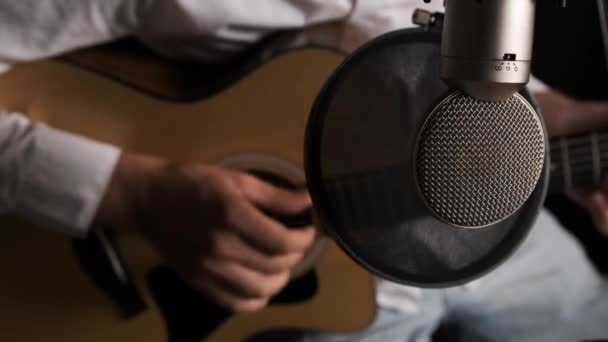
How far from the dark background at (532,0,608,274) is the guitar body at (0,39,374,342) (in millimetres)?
220

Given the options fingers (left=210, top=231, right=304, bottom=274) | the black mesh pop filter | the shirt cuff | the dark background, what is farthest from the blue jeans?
the black mesh pop filter

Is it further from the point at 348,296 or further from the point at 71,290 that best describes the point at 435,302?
the point at 71,290

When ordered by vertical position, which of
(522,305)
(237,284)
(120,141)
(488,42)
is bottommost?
(522,305)

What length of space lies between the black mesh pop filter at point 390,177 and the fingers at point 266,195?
250mm

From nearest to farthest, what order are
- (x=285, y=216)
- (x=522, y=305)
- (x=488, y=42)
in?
(x=488, y=42)
(x=285, y=216)
(x=522, y=305)

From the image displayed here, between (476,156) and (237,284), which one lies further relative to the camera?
(237,284)

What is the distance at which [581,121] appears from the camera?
62 cm

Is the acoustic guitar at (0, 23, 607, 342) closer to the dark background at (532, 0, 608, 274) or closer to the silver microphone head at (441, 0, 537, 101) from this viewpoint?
the dark background at (532, 0, 608, 274)

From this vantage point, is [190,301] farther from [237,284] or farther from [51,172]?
[51,172]

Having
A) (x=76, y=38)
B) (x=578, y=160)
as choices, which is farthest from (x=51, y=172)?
(x=578, y=160)

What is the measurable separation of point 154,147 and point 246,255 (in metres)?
0.15

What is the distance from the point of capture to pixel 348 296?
645mm

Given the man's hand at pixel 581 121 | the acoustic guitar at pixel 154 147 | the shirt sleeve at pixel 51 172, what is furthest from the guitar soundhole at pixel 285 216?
the man's hand at pixel 581 121

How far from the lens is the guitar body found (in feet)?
1.88
